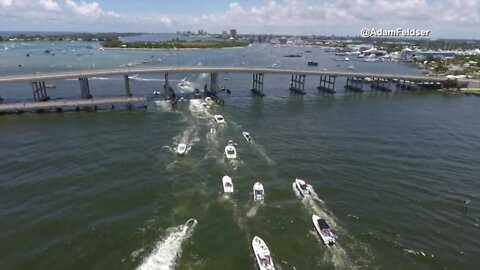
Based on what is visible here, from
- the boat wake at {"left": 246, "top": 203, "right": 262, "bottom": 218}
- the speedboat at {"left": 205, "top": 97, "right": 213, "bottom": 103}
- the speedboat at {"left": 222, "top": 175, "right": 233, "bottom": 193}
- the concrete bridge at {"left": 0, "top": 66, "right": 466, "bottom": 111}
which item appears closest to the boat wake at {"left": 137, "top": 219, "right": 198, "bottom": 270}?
the boat wake at {"left": 246, "top": 203, "right": 262, "bottom": 218}

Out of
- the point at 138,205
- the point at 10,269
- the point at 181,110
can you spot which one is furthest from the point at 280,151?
the point at 10,269

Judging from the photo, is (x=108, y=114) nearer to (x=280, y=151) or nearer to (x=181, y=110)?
(x=181, y=110)

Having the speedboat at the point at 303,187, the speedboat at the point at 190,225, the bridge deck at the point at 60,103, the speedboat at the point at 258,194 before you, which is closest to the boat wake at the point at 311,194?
the speedboat at the point at 303,187

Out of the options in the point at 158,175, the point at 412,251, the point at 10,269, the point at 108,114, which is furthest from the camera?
the point at 108,114

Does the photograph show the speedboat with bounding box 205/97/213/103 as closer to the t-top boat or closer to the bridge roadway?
the bridge roadway

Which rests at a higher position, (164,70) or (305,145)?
(164,70)

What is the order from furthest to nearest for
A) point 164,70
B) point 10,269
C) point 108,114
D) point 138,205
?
point 164,70
point 108,114
point 138,205
point 10,269

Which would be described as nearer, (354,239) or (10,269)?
(10,269)
